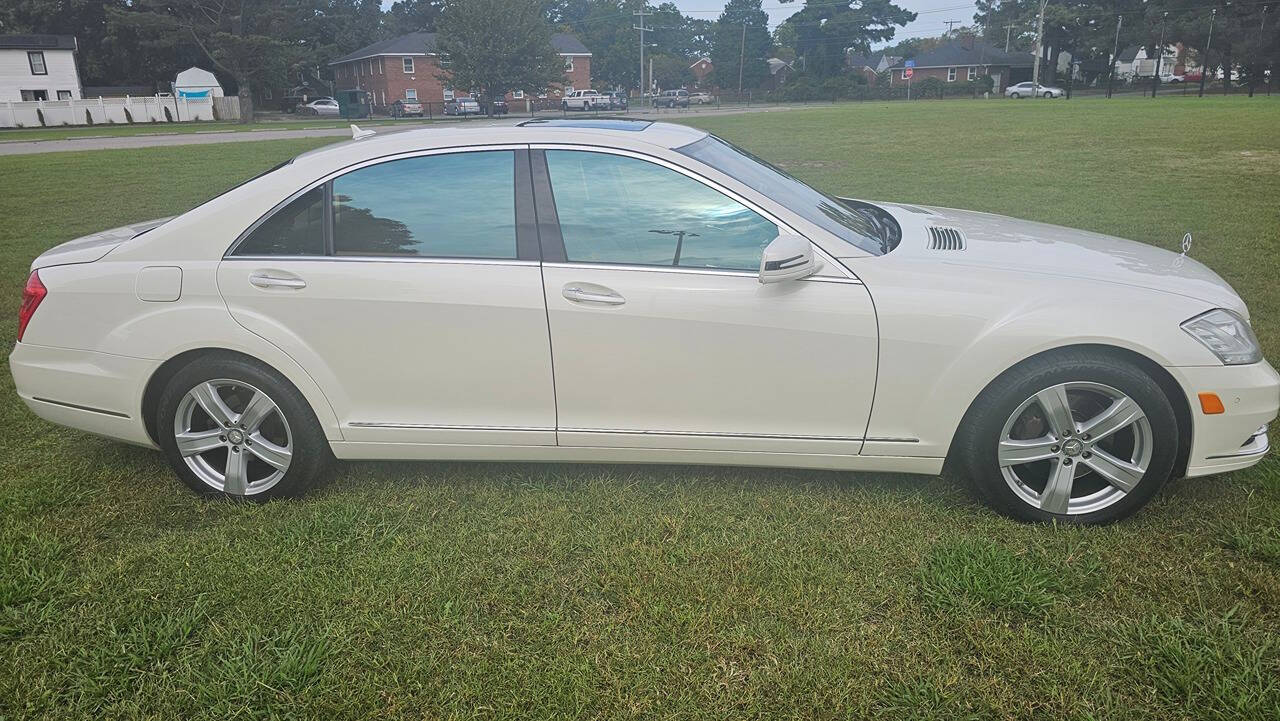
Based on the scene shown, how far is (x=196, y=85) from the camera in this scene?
181 ft

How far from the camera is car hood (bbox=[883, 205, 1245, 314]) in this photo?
340cm

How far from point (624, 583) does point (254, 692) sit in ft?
4.12

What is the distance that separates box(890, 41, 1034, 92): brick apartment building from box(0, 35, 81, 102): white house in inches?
2626

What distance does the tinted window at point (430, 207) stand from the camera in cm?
353

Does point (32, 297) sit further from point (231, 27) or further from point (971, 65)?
point (971, 65)

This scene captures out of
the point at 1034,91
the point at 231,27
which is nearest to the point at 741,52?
the point at 1034,91

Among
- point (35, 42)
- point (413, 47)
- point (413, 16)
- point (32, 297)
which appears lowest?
point (32, 297)

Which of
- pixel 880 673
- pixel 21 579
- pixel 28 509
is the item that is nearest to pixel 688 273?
pixel 880 673

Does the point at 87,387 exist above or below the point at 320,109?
below

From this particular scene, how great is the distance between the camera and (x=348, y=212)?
11.9ft

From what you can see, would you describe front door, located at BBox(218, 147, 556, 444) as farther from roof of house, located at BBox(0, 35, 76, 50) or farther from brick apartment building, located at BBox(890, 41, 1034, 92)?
brick apartment building, located at BBox(890, 41, 1034, 92)

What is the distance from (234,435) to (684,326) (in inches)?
78.9

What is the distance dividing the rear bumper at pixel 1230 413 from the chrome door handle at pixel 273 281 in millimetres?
3409

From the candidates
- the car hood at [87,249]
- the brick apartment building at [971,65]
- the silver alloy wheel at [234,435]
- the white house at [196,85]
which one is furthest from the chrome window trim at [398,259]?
the brick apartment building at [971,65]
